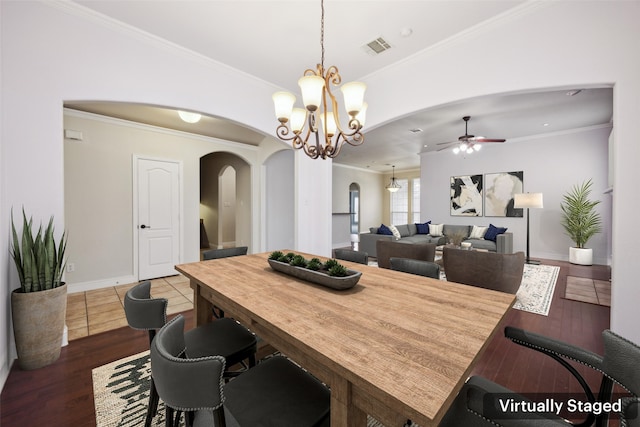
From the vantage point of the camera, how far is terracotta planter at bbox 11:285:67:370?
1947 millimetres

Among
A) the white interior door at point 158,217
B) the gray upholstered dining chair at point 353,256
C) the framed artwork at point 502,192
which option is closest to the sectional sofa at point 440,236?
the framed artwork at point 502,192

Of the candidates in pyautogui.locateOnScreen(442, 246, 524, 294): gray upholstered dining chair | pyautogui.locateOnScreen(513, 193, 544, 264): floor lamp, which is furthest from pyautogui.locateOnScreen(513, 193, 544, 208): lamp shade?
pyautogui.locateOnScreen(442, 246, 524, 294): gray upholstered dining chair

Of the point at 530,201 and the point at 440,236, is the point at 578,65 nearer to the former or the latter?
the point at 530,201

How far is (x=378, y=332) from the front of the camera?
998 millimetres

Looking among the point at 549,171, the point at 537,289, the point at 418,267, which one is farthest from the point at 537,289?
the point at 549,171

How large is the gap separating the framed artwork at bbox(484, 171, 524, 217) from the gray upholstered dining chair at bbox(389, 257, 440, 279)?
606 centimetres

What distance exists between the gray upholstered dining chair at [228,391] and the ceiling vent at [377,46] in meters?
3.07

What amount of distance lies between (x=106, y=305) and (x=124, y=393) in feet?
6.88

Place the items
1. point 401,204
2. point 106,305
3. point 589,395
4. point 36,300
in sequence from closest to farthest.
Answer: point 589,395
point 36,300
point 106,305
point 401,204

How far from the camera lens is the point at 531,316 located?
2980 millimetres

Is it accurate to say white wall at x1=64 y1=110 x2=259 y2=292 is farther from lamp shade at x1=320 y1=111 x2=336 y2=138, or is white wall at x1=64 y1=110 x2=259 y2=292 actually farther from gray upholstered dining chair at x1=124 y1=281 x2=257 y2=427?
lamp shade at x1=320 y1=111 x2=336 y2=138

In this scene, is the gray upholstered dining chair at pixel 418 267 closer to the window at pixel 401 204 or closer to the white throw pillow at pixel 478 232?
the white throw pillow at pixel 478 232

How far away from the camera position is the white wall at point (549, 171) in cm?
552

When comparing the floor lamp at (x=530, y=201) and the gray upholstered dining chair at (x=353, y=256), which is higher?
the floor lamp at (x=530, y=201)
